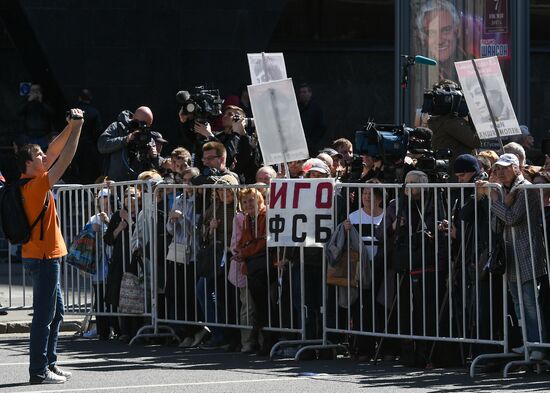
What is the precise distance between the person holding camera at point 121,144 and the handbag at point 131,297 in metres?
2.56

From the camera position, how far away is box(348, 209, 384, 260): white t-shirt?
13.2 metres

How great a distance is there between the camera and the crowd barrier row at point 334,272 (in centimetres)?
1244

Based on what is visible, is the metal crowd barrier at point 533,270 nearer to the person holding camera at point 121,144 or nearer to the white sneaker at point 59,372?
the white sneaker at point 59,372

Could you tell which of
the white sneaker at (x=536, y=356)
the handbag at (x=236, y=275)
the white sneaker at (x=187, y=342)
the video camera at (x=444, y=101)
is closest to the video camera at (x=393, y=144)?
the video camera at (x=444, y=101)

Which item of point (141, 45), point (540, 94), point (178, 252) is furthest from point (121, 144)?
point (540, 94)

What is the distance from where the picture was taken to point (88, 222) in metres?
15.6

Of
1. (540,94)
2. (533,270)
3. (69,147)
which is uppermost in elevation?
(540,94)

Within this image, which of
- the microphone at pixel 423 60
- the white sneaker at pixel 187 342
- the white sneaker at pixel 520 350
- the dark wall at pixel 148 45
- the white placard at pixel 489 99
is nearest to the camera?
the white sneaker at pixel 520 350

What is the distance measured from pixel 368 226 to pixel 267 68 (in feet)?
8.57

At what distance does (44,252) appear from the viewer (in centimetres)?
1195

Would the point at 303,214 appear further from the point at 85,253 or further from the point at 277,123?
the point at 85,253

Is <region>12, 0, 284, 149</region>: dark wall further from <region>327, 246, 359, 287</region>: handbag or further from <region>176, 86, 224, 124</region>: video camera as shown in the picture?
<region>327, 246, 359, 287</region>: handbag

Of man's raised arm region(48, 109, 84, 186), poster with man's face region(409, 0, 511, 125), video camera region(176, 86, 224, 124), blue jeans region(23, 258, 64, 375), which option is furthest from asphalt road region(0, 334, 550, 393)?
poster with man's face region(409, 0, 511, 125)

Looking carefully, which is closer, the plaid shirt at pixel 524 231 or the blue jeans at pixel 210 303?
the plaid shirt at pixel 524 231
